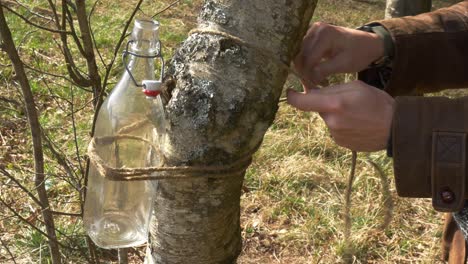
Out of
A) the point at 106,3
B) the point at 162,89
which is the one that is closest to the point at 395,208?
the point at 162,89

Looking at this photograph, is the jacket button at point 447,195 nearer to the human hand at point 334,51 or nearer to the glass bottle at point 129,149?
the human hand at point 334,51

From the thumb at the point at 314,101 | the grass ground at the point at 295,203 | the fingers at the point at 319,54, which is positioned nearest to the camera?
the thumb at the point at 314,101

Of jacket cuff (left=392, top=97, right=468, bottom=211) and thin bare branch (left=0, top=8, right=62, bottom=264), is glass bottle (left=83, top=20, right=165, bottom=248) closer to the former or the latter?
thin bare branch (left=0, top=8, right=62, bottom=264)

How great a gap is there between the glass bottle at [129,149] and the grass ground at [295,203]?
1178 millimetres

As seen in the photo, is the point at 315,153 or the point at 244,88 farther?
the point at 315,153

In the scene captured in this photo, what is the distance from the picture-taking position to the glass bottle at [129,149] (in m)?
1.31

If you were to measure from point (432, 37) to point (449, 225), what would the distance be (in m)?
0.66

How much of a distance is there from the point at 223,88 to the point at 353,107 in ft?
1.03

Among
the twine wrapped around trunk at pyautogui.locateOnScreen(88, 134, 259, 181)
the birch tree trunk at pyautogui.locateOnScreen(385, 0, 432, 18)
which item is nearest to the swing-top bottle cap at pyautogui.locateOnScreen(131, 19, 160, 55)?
the twine wrapped around trunk at pyautogui.locateOnScreen(88, 134, 259, 181)

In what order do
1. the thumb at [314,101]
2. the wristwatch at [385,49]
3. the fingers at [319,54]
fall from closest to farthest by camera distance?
the thumb at [314,101] < the fingers at [319,54] < the wristwatch at [385,49]

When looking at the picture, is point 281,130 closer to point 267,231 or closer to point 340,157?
point 340,157

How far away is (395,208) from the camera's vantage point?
3496mm

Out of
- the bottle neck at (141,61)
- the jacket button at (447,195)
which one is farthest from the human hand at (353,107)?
the bottle neck at (141,61)

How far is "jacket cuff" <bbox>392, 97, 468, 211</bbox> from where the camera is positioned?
131 cm
